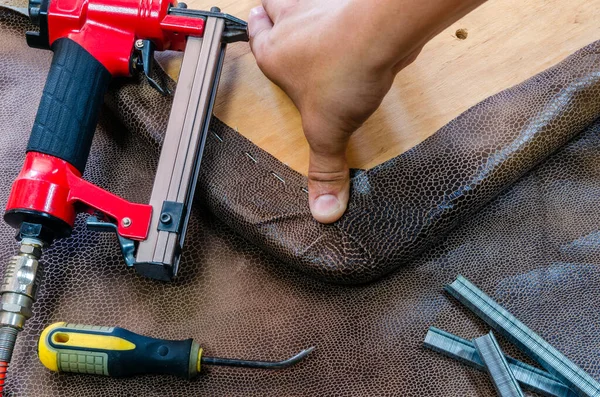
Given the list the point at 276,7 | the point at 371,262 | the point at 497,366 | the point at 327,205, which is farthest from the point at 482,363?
the point at 276,7

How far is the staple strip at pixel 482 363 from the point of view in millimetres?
818

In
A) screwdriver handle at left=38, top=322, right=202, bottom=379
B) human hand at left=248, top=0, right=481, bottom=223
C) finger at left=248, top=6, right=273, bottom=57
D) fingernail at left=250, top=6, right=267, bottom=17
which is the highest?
fingernail at left=250, top=6, right=267, bottom=17

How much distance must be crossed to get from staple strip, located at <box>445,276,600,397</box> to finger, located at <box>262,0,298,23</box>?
0.53 meters

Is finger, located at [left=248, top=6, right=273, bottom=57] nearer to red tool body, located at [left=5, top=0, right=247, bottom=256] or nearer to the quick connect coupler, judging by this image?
red tool body, located at [left=5, top=0, right=247, bottom=256]

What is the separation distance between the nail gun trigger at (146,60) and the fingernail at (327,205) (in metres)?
0.35

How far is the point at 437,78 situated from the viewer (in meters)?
1.01

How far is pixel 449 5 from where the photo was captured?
0.59m

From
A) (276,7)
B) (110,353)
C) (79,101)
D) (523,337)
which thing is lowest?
(110,353)

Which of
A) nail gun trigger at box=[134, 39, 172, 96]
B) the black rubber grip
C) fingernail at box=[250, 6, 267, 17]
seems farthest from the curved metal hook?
fingernail at box=[250, 6, 267, 17]

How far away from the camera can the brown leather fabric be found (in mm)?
849

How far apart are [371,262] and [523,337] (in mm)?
257

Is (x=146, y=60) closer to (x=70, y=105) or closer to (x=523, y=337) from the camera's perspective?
(x=70, y=105)

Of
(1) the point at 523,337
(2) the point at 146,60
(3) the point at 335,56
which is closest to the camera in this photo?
(3) the point at 335,56

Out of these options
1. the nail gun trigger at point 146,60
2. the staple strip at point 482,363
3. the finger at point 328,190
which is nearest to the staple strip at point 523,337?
the staple strip at point 482,363
